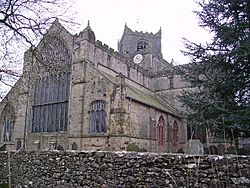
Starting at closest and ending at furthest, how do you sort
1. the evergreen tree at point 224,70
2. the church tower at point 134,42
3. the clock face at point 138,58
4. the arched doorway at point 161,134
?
the evergreen tree at point 224,70 → the arched doorway at point 161,134 → the clock face at point 138,58 → the church tower at point 134,42

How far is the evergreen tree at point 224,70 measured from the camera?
42.0 feet

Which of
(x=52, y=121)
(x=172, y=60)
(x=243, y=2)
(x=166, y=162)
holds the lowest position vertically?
(x=166, y=162)

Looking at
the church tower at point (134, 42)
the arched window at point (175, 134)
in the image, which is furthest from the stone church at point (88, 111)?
the church tower at point (134, 42)

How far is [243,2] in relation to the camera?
1395cm

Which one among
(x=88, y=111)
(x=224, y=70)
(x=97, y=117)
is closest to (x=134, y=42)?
(x=88, y=111)

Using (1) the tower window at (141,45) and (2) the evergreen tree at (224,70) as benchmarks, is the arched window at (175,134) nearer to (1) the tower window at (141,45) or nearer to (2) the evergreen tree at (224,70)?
(2) the evergreen tree at (224,70)

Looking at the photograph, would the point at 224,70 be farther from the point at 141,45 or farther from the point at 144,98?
the point at 141,45

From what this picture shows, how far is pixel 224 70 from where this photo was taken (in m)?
14.5

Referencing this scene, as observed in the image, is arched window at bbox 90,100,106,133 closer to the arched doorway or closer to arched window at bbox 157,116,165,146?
the arched doorway

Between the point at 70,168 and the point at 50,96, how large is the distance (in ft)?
76.4

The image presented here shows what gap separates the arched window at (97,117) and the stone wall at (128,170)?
14.0m

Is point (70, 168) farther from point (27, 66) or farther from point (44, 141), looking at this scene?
point (44, 141)

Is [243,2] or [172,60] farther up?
[172,60]

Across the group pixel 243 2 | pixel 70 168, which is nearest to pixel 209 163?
pixel 70 168
